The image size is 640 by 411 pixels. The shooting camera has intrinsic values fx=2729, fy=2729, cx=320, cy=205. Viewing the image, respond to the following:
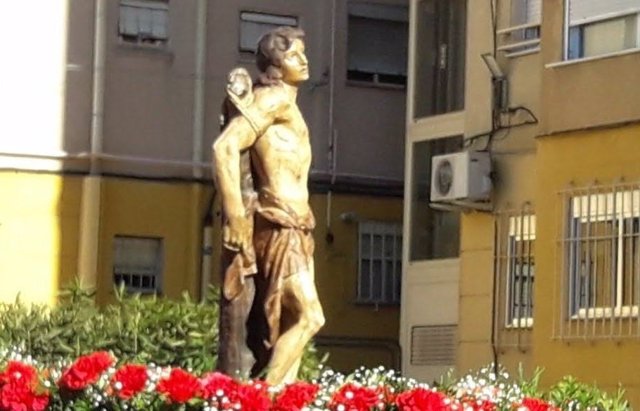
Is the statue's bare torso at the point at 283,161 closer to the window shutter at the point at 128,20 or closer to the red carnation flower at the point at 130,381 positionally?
the red carnation flower at the point at 130,381

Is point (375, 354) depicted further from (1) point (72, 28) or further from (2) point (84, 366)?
(2) point (84, 366)

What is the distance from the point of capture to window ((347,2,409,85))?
3284 centimetres

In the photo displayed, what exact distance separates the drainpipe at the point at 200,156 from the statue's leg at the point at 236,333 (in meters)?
16.9

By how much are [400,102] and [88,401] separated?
18987mm

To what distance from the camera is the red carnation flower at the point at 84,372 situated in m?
14.2

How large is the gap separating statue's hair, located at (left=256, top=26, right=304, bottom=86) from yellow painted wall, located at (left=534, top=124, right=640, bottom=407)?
28.0 ft

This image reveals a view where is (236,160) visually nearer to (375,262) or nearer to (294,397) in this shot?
(294,397)

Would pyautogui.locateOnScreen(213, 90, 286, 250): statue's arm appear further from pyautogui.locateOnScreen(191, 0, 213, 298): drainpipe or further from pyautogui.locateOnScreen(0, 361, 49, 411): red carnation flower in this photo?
pyautogui.locateOnScreen(191, 0, 213, 298): drainpipe

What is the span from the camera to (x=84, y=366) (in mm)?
14250

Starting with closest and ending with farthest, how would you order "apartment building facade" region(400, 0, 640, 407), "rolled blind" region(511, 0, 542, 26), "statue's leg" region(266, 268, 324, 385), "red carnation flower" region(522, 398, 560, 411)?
1. "red carnation flower" region(522, 398, 560, 411)
2. "statue's leg" region(266, 268, 324, 385)
3. "apartment building facade" region(400, 0, 640, 407)
4. "rolled blind" region(511, 0, 542, 26)

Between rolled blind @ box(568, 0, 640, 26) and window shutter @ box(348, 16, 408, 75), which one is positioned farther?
window shutter @ box(348, 16, 408, 75)

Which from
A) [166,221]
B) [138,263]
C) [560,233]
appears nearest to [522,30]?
[560,233]

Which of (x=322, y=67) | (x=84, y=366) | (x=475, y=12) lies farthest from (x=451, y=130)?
(x=84, y=366)

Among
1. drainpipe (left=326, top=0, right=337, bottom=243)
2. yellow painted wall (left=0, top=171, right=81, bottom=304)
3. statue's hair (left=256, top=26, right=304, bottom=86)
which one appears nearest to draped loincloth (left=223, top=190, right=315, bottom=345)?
statue's hair (left=256, top=26, right=304, bottom=86)
